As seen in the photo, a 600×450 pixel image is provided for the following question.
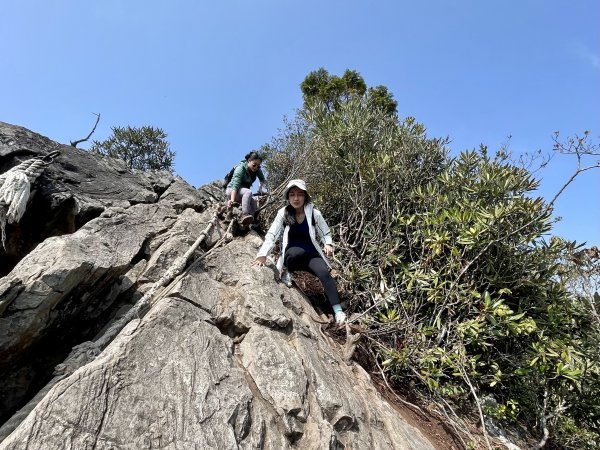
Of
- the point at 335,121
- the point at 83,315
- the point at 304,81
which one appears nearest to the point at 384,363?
the point at 83,315

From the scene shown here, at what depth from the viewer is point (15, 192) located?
618cm

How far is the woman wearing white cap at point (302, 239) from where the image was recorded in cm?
628

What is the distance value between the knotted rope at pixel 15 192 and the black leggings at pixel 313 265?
4610mm

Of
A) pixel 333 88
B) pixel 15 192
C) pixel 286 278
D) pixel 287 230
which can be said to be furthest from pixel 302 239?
pixel 333 88

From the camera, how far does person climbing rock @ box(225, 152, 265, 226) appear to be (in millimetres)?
8750

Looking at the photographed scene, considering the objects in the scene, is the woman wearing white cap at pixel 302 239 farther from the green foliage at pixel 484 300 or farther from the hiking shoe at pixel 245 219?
the hiking shoe at pixel 245 219

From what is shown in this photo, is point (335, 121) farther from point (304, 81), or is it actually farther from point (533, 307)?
point (304, 81)

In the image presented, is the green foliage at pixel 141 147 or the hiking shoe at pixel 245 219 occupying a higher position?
the green foliage at pixel 141 147

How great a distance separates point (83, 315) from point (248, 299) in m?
2.32

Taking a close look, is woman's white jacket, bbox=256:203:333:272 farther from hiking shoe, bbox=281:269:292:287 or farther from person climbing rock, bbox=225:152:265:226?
person climbing rock, bbox=225:152:265:226

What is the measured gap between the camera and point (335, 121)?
10148 millimetres

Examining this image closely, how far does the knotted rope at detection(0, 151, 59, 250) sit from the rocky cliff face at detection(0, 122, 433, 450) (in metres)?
0.55

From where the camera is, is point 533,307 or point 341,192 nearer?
point 533,307

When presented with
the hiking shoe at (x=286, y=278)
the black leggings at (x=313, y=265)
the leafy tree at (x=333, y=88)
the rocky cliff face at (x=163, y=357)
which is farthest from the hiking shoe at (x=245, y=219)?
the leafy tree at (x=333, y=88)
